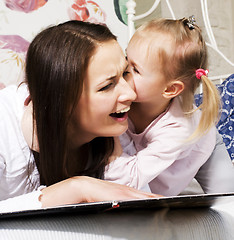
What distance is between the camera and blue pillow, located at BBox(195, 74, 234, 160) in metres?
2.03

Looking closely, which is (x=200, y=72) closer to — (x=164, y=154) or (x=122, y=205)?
(x=164, y=154)

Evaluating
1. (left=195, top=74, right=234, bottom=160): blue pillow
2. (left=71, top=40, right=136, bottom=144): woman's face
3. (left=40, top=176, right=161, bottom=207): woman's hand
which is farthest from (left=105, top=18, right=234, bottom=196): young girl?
(left=195, top=74, right=234, bottom=160): blue pillow

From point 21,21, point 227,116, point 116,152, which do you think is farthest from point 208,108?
point 21,21

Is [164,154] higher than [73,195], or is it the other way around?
[73,195]

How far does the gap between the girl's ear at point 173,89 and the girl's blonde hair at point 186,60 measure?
0.06ft

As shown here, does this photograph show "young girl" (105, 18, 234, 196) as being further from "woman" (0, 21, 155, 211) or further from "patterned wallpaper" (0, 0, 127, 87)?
"patterned wallpaper" (0, 0, 127, 87)

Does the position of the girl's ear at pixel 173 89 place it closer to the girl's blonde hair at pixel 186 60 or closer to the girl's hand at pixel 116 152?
the girl's blonde hair at pixel 186 60

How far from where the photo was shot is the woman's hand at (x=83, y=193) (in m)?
→ 0.76

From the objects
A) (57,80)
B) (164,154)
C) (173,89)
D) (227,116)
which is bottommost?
(227,116)

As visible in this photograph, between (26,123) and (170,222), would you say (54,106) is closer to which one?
(26,123)

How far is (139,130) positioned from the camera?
4.51ft

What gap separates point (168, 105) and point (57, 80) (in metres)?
0.55

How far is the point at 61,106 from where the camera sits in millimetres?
957

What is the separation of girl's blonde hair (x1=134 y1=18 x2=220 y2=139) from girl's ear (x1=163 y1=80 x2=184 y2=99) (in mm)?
18
